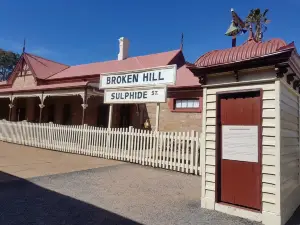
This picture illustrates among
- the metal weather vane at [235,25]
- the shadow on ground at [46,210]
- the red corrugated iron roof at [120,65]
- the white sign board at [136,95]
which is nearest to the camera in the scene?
the shadow on ground at [46,210]

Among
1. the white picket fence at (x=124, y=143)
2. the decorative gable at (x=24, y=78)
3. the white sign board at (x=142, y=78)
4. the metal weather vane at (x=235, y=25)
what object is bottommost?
the white picket fence at (x=124, y=143)

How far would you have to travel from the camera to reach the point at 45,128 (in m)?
13.9

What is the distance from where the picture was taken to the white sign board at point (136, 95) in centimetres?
1026

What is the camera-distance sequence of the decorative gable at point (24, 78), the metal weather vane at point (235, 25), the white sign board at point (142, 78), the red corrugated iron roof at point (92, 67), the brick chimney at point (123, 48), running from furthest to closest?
1. the decorative gable at point (24, 78)
2. the brick chimney at point (123, 48)
3. the red corrugated iron roof at point (92, 67)
4. the white sign board at point (142, 78)
5. the metal weather vane at point (235, 25)

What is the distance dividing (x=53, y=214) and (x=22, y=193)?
1.69 metres

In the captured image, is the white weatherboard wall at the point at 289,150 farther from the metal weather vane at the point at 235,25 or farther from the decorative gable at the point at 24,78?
the decorative gable at the point at 24,78

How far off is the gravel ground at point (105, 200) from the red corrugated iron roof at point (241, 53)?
2.92m

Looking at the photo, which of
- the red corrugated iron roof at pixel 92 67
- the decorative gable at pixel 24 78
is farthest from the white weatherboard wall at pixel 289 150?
the decorative gable at pixel 24 78

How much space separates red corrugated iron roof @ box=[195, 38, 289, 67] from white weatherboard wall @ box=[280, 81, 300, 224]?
0.65 m

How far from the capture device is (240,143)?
4.82m

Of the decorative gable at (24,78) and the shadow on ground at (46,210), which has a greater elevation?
the decorative gable at (24,78)

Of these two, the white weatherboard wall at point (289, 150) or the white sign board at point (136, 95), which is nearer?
the white weatherboard wall at point (289, 150)

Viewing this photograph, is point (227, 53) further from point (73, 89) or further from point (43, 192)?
point (73, 89)

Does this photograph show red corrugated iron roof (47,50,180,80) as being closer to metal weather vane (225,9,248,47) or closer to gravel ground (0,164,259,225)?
metal weather vane (225,9,248,47)
